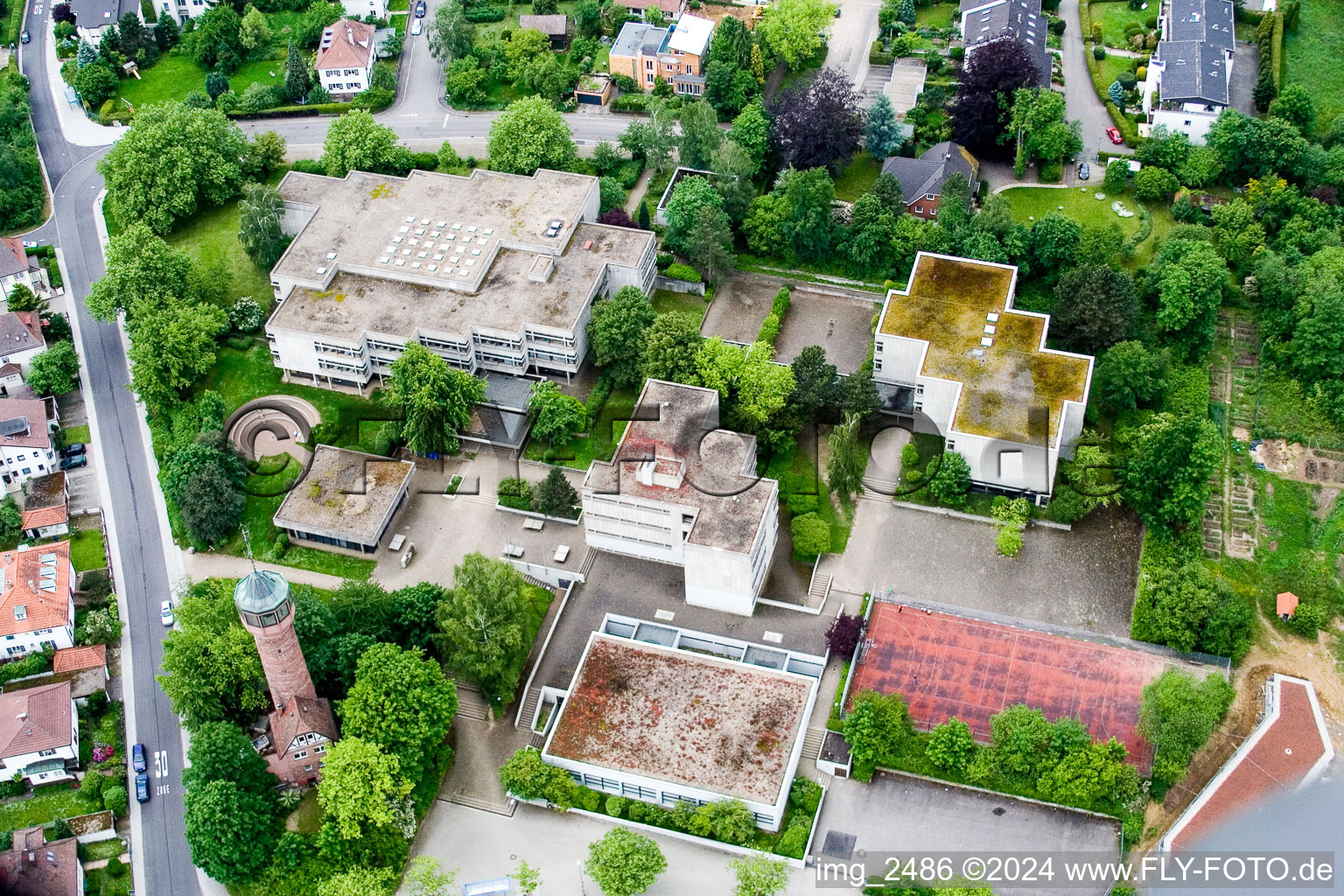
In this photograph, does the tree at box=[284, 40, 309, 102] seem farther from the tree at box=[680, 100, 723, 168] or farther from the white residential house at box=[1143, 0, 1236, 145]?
the white residential house at box=[1143, 0, 1236, 145]

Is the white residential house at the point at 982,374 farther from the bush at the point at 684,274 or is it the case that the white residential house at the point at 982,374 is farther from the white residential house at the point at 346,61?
the white residential house at the point at 346,61

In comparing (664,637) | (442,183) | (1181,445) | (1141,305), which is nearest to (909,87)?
(1141,305)

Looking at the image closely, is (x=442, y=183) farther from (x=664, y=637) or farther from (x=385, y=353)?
(x=664, y=637)

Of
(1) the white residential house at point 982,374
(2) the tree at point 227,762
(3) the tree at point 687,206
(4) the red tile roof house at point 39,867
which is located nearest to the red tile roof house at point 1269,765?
(1) the white residential house at point 982,374

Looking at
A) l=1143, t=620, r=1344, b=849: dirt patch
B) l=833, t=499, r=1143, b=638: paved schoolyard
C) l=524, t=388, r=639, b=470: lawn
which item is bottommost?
l=1143, t=620, r=1344, b=849: dirt patch

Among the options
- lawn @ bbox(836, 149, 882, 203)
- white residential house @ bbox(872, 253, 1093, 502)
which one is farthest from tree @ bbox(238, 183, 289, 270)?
white residential house @ bbox(872, 253, 1093, 502)

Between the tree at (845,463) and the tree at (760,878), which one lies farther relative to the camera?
the tree at (845,463)

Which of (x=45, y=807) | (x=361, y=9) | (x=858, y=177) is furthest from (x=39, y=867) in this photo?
(x=361, y=9)
